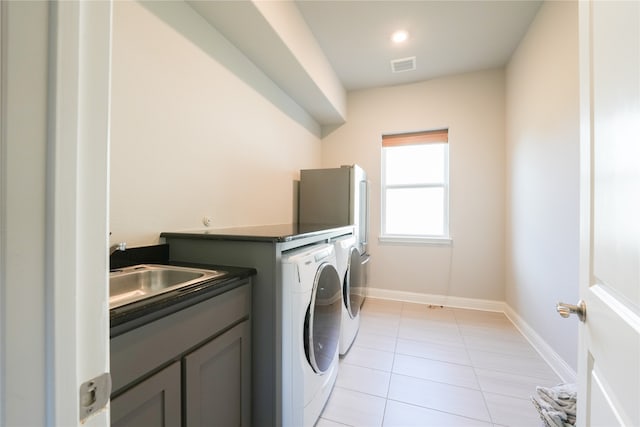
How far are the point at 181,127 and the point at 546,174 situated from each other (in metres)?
2.64

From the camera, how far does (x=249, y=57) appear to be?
6.84ft

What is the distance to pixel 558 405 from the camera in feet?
3.79

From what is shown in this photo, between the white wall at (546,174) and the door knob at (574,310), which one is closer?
the door knob at (574,310)

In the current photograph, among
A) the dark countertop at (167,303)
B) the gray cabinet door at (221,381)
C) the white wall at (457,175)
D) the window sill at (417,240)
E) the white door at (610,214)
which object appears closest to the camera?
the white door at (610,214)

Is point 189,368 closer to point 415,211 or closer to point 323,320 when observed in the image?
point 323,320

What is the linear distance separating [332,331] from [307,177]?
1.74 m

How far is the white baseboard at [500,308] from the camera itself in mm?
1835

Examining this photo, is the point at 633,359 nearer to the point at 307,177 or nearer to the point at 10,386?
the point at 10,386

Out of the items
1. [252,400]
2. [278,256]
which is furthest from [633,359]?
[252,400]

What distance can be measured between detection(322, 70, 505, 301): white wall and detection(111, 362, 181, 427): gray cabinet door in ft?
9.60

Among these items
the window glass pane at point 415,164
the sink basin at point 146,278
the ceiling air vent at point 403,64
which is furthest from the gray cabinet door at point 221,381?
the ceiling air vent at point 403,64

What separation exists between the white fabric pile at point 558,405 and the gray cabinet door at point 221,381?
1313mm

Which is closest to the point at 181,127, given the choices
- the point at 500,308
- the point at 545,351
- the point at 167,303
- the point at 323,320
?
the point at 167,303

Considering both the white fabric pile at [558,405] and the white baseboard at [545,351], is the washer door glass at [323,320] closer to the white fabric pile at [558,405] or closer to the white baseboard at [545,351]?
the white fabric pile at [558,405]
